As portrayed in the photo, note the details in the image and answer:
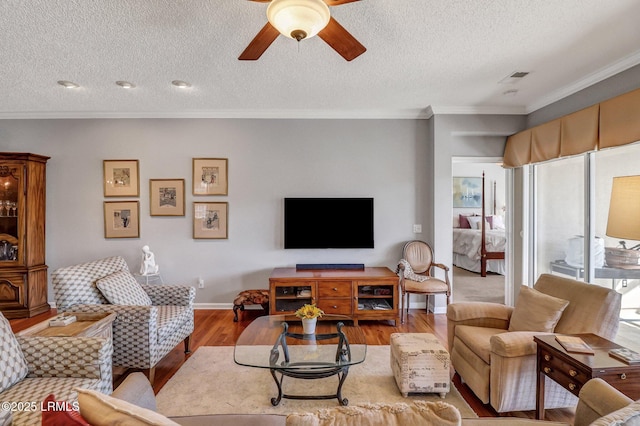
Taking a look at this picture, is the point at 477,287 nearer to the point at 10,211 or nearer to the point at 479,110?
the point at 479,110

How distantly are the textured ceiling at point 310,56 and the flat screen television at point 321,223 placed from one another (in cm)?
125

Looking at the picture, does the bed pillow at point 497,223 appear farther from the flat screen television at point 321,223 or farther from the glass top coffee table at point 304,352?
the glass top coffee table at point 304,352

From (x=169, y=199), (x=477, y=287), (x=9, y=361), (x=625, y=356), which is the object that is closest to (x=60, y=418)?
(x=9, y=361)

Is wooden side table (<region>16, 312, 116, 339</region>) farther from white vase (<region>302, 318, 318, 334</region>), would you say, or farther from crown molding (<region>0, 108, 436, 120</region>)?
crown molding (<region>0, 108, 436, 120</region>)

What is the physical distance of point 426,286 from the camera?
12.1 ft

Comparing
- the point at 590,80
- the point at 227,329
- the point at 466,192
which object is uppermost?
the point at 590,80

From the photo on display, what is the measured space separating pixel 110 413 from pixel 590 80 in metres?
4.28

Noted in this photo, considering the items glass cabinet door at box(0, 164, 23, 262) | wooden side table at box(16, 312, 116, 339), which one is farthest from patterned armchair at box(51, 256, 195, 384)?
glass cabinet door at box(0, 164, 23, 262)

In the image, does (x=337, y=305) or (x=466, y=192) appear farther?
(x=466, y=192)

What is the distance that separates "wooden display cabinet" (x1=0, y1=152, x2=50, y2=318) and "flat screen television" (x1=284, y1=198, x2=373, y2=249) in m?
3.20

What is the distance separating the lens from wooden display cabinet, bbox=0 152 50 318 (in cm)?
381

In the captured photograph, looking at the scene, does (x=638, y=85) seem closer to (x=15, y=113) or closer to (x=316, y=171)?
(x=316, y=171)

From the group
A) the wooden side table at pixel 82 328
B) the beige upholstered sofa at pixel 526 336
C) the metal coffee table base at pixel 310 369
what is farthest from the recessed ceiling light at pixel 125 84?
the beige upholstered sofa at pixel 526 336

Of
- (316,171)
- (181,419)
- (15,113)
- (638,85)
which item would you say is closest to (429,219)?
(316,171)
